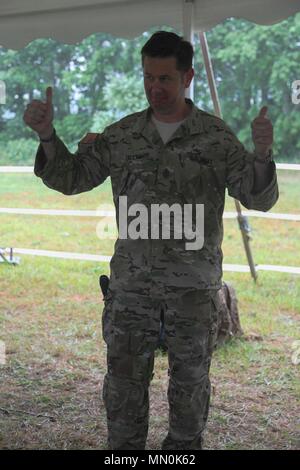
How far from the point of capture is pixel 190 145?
206 centimetres

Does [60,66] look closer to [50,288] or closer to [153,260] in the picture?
[50,288]

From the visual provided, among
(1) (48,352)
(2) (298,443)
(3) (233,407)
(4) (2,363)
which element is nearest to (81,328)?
(1) (48,352)

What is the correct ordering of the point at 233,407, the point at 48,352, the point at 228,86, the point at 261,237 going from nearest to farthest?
the point at 233,407 → the point at 48,352 → the point at 261,237 → the point at 228,86

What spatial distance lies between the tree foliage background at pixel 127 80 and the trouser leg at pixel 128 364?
8.47 m

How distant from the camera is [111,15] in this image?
Result: 3.48 m

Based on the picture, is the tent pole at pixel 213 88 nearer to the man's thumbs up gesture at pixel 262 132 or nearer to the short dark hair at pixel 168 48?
the short dark hair at pixel 168 48

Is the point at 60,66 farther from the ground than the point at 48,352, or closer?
farther from the ground

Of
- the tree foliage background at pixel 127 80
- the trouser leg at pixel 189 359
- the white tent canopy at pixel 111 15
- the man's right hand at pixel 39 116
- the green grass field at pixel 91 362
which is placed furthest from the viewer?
the tree foliage background at pixel 127 80

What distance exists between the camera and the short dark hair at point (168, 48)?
1.98 meters

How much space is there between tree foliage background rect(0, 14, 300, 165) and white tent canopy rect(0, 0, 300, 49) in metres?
6.55

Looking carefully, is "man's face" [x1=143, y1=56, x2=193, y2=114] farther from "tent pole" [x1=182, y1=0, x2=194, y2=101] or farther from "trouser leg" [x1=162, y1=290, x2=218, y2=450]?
"tent pole" [x1=182, y1=0, x2=194, y2=101]

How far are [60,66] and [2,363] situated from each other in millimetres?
8235

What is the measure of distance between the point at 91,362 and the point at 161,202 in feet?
7.10

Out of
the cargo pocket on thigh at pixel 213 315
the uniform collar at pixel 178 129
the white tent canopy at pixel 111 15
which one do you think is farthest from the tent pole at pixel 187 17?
the cargo pocket on thigh at pixel 213 315
